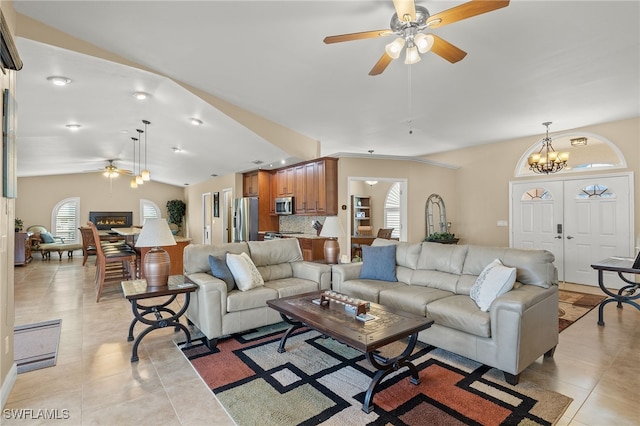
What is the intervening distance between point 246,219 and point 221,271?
14.9 ft

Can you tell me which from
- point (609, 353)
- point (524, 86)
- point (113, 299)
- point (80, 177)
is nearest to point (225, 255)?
point (113, 299)

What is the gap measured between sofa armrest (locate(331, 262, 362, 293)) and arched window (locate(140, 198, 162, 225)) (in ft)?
33.2

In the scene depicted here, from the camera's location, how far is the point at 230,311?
3115 millimetres

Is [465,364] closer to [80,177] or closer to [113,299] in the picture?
[113,299]

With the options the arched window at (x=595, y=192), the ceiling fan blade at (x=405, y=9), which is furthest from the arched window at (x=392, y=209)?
Answer: the ceiling fan blade at (x=405, y=9)

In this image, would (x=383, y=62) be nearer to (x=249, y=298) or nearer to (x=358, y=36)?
(x=358, y=36)

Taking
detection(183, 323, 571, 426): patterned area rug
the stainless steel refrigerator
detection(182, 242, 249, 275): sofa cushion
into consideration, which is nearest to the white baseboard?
detection(183, 323, 571, 426): patterned area rug

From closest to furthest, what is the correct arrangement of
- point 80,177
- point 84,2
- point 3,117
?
point 3,117 < point 84,2 < point 80,177

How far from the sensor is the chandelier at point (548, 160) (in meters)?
5.14

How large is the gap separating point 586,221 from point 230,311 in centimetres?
616

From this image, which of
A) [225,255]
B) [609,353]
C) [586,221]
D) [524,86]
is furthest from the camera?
[586,221]

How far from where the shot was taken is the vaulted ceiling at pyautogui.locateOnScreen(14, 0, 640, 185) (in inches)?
108

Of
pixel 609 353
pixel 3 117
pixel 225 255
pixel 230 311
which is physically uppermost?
pixel 3 117

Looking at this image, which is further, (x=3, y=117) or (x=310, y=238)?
(x=310, y=238)
